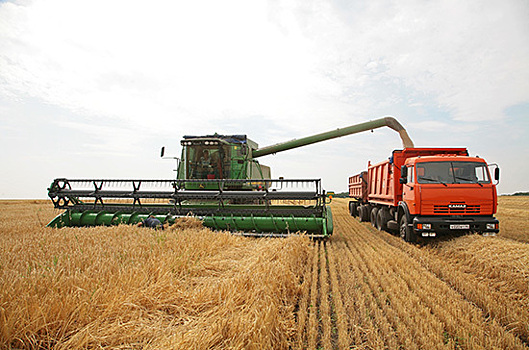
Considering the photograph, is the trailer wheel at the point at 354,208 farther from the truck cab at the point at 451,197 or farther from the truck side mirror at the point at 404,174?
the truck cab at the point at 451,197

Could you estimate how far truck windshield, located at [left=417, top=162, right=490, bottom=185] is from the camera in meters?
7.05

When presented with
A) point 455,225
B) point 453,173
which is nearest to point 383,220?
point 453,173

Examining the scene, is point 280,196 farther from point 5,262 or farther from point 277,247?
point 5,262

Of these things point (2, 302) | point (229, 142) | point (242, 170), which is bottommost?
point (2, 302)

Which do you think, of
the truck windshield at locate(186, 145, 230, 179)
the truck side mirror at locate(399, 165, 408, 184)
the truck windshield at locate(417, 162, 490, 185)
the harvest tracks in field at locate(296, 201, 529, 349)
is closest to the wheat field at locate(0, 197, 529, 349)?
the harvest tracks in field at locate(296, 201, 529, 349)

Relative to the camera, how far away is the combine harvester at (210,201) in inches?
297

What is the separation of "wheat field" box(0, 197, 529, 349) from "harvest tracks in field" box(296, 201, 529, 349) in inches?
0.6

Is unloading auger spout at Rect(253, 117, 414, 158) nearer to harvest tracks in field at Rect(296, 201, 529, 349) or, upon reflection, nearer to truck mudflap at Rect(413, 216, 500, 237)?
truck mudflap at Rect(413, 216, 500, 237)

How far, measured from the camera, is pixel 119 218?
7996 millimetres

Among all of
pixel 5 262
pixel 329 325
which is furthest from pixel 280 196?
pixel 5 262

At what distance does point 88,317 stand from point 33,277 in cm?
86

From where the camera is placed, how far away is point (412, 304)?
3342mm

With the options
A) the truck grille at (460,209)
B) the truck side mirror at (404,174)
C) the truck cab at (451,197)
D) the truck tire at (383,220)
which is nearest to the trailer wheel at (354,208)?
the truck tire at (383,220)

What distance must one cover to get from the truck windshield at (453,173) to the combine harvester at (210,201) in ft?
8.28
